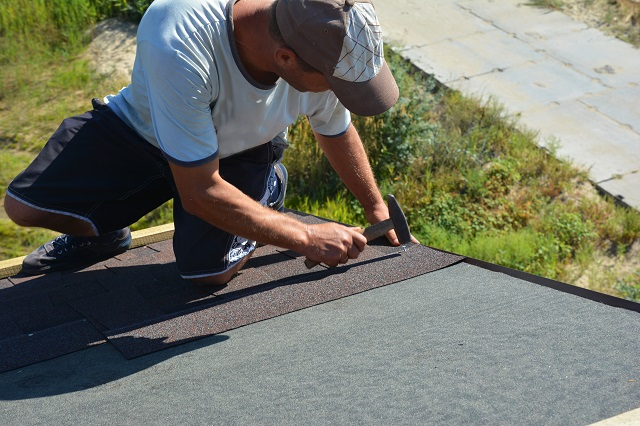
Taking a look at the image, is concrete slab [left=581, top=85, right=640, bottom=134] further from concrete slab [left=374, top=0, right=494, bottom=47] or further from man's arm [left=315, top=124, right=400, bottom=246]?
man's arm [left=315, top=124, right=400, bottom=246]

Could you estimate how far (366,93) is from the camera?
2.74 m

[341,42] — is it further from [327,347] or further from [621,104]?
[621,104]

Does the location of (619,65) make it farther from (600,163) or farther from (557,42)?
(600,163)

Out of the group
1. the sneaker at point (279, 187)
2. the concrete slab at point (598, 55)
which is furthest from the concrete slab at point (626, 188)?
the sneaker at point (279, 187)

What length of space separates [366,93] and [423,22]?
4886 millimetres

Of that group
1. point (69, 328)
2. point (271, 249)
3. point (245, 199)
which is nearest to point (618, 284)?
point (271, 249)

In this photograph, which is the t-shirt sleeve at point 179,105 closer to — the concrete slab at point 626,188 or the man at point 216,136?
the man at point 216,136

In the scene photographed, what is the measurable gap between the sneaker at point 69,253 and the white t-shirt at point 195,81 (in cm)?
98

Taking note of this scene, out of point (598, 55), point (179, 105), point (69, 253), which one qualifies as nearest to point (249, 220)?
point (179, 105)

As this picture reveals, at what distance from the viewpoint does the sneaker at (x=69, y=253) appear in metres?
3.66

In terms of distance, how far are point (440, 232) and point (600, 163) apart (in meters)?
1.42

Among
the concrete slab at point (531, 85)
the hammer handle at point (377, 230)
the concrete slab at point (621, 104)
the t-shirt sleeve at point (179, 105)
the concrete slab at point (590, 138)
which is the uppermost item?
the t-shirt sleeve at point (179, 105)

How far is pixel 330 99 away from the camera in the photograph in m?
3.35

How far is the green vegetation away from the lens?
523cm
